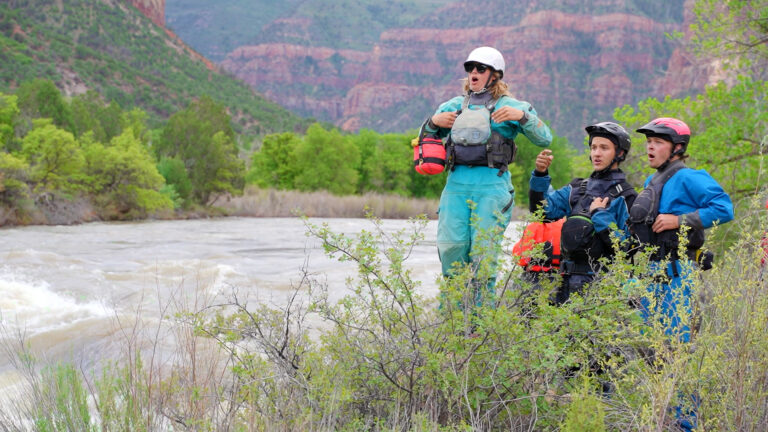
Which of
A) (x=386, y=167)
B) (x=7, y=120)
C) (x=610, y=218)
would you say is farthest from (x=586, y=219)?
(x=386, y=167)

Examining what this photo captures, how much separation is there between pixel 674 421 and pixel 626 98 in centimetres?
17791

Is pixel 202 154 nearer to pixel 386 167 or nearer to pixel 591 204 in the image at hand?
pixel 386 167

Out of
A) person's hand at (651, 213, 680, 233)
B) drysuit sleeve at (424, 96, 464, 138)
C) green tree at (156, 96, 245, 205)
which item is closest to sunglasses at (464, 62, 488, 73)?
drysuit sleeve at (424, 96, 464, 138)

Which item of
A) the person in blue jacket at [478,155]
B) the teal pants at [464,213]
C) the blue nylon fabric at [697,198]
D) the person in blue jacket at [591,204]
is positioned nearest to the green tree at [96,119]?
the person in blue jacket at [478,155]

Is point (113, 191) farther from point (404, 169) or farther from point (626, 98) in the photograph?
point (626, 98)

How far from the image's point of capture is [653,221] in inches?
154

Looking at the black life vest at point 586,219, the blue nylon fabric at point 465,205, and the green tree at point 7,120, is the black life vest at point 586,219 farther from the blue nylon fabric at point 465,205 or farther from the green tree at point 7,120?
the green tree at point 7,120

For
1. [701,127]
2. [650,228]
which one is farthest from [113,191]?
[650,228]

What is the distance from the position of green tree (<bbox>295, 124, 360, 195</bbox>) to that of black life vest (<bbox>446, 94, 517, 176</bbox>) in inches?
1525

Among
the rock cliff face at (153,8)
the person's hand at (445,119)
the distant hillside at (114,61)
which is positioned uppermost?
the rock cliff face at (153,8)

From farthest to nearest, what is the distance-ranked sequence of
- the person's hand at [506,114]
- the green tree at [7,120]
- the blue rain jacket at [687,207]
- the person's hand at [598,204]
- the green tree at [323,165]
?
the green tree at [323,165] → the green tree at [7,120] → the person's hand at [506,114] → the person's hand at [598,204] → the blue rain jacket at [687,207]

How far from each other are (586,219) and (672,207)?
0.52 meters

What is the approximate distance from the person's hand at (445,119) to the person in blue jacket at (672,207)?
1361mm

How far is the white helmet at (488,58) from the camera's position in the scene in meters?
4.68
